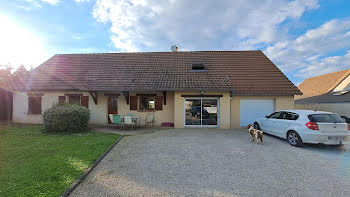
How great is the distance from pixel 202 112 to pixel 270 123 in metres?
4.00

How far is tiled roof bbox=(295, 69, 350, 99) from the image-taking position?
1717cm

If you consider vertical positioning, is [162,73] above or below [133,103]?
above

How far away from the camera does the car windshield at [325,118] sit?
5859mm

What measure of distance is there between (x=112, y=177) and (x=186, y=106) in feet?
23.2

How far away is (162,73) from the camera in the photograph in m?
12.1

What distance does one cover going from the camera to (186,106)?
10.3 m

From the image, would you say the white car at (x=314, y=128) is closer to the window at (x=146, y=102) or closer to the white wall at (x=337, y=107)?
the window at (x=146, y=102)

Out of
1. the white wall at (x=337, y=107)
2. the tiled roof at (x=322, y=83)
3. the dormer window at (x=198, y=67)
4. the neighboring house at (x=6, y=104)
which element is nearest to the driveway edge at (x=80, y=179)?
the dormer window at (x=198, y=67)

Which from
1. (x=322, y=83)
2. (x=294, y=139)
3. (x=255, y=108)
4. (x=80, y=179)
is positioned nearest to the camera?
(x=80, y=179)

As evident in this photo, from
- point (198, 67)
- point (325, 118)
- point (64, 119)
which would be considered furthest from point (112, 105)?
point (325, 118)

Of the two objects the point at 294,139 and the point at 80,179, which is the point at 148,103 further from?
the point at 294,139

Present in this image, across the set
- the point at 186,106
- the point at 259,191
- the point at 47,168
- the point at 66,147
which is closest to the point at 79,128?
the point at 66,147

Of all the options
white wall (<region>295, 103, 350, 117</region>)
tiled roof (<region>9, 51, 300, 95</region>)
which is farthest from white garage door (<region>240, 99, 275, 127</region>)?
white wall (<region>295, 103, 350, 117</region>)

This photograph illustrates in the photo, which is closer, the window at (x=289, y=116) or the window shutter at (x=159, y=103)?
the window at (x=289, y=116)
